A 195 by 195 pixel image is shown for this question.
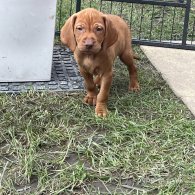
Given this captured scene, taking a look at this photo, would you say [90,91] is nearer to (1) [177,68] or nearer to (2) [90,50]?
(2) [90,50]

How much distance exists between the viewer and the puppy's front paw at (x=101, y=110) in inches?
165

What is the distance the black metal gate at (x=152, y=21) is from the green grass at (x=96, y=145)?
3.80ft

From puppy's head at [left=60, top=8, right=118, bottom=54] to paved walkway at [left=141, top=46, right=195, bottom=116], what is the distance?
995 mm

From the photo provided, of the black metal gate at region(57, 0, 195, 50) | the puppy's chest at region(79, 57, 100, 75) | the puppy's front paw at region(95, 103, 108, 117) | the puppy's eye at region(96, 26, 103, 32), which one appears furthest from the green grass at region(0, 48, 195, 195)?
the black metal gate at region(57, 0, 195, 50)

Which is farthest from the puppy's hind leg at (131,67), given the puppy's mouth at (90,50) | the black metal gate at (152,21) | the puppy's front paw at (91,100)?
the black metal gate at (152,21)

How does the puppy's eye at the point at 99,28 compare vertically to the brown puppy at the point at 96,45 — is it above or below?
above

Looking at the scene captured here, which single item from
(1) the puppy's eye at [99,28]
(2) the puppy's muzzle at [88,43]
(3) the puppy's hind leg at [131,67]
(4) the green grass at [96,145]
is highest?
(1) the puppy's eye at [99,28]

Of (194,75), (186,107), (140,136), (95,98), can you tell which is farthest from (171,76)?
(140,136)

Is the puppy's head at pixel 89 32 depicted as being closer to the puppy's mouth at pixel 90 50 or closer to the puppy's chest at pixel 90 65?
the puppy's mouth at pixel 90 50

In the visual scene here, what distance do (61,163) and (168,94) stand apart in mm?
1570

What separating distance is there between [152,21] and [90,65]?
2.65 m

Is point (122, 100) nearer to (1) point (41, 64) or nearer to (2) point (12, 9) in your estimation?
(1) point (41, 64)

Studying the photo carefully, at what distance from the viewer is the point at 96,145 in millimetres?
3744

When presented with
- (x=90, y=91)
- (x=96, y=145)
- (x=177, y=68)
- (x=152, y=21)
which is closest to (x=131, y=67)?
(x=90, y=91)
